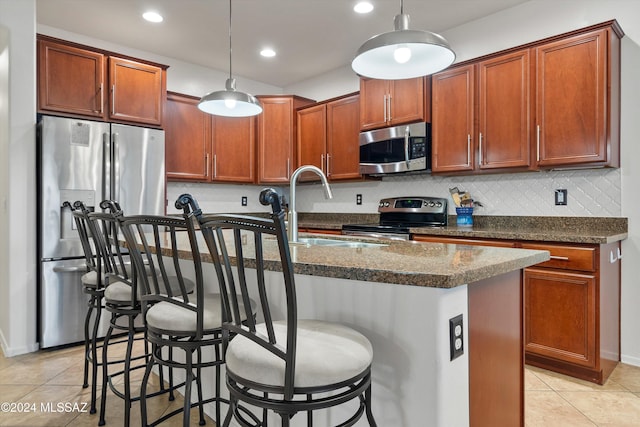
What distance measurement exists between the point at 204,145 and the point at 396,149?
2.09m

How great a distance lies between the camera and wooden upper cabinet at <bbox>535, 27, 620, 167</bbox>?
8.70ft

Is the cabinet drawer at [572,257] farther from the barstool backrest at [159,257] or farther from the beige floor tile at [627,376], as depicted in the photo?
the barstool backrest at [159,257]

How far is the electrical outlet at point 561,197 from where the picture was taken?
311 centimetres

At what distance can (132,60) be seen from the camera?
11.7 feet

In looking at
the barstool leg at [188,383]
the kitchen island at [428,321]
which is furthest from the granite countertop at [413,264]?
the barstool leg at [188,383]

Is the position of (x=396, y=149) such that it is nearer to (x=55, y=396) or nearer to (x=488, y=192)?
(x=488, y=192)

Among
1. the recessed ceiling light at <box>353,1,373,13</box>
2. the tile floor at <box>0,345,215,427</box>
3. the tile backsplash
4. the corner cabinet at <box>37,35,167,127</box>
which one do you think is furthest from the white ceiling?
the tile floor at <box>0,345,215,427</box>

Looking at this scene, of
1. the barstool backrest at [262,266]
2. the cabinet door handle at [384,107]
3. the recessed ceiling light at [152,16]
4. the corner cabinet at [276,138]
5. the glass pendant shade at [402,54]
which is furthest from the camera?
the corner cabinet at [276,138]

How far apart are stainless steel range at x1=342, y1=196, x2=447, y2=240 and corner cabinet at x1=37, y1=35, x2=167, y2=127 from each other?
84.7 inches

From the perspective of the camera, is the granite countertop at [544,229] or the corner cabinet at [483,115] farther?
the corner cabinet at [483,115]

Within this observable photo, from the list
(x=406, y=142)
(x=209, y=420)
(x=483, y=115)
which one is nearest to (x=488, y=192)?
(x=483, y=115)

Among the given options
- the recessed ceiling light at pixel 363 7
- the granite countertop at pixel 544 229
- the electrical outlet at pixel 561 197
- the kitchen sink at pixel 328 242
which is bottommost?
the kitchen sink at pixel 328 242

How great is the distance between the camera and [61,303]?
123 inches

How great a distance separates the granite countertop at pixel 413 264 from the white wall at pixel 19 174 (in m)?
2.05
